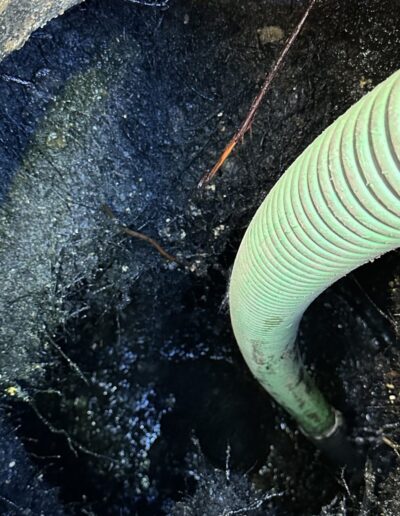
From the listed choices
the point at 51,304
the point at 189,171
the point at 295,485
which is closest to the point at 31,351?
the point at 51,304

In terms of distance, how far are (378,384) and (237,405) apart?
0.42m

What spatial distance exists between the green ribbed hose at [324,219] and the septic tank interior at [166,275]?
1.29ft

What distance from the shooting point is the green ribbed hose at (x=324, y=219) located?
2.15ft

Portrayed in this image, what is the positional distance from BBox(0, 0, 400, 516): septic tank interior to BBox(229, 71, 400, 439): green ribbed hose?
15.5 inches

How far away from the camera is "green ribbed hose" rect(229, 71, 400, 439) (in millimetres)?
655

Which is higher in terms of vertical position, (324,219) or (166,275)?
(324,219)

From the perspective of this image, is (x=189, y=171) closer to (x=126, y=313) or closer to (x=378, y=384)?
(x=126, y=313)

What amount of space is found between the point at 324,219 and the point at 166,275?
0.88 metres

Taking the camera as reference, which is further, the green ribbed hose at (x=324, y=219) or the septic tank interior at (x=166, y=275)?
the septic tank interior at (x=166, y=275)

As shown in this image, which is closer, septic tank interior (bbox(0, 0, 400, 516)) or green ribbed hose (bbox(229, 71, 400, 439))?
green ribbed hose (bbox(229, 71, 400, 439))

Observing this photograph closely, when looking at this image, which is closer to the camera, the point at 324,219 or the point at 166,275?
the point at 324,219

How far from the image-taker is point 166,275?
5.27 feet

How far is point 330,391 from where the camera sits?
1.72 metres

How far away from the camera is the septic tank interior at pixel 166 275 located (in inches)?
49.5
